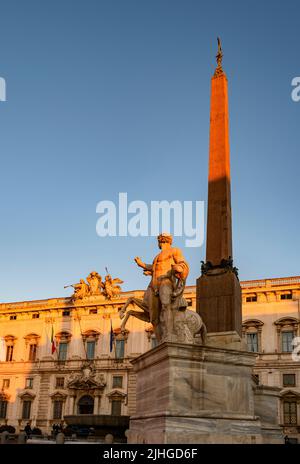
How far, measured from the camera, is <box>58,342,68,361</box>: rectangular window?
41759 mm

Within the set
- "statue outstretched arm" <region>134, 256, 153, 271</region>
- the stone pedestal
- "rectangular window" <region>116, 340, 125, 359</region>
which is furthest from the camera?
"rectangular window" <region>116, 340, 125, 359</region>

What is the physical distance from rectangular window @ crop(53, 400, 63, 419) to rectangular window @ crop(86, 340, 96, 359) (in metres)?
4.06

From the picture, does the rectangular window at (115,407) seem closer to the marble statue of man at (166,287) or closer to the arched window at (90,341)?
the arched window at (90,341)

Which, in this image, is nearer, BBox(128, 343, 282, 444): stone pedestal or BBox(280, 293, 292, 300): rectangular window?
BBox(128, 343, 282, 444): stone pedestal

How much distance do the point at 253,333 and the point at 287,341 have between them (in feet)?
7.74

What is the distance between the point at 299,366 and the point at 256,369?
283 centimetres

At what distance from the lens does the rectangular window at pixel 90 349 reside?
4075 centimetres

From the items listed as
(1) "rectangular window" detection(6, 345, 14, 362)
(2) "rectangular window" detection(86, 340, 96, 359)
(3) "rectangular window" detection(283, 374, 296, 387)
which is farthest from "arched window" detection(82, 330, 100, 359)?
(3) "rectangular window" detection(283, 374, 296, 387)

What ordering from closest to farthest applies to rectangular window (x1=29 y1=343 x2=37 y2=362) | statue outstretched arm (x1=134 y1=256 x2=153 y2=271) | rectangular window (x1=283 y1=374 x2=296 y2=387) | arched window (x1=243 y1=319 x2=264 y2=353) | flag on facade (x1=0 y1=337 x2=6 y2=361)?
statue outstretched arm (x1=134 y1=256 x2=153 y2=271)
rectangular window (x1=283 y1=374 x2=296 y2=387)
arched window (x1=243 y1=319 x2=264 y2=353)
rectangular window (x1=29 y1=343 x2=37 y2=362)
flag on facade (x1=0 y1=337 x2=6 y2=361)

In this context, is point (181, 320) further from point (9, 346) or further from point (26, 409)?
point (9, 346)

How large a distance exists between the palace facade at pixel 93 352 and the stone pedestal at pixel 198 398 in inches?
979

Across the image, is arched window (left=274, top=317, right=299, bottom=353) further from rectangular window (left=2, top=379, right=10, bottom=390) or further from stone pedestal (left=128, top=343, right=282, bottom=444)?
stone pedestal (left=128, top=343, right=282, bottom=444)
